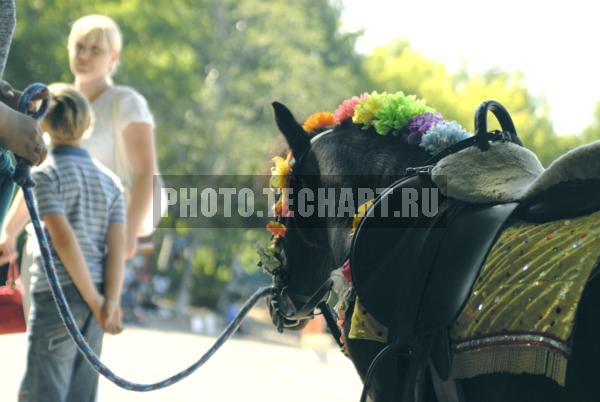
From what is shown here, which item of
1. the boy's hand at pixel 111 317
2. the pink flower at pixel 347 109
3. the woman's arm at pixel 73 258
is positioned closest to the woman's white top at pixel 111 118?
the woman's arm at pixel 73 258

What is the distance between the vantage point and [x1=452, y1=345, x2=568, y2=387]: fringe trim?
9.68 ft

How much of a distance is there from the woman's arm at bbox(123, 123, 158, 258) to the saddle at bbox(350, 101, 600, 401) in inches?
99.8

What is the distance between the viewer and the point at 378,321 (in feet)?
11.9

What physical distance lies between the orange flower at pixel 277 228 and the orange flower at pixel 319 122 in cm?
41

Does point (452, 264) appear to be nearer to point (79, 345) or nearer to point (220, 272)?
point (79, 345)

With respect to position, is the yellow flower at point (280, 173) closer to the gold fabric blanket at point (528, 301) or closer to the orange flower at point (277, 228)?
the orange flower at point (277, 228)

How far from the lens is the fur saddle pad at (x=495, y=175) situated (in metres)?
3.26

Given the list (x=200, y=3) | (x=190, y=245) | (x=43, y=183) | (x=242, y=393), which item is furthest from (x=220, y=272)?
(x=43, y=183)

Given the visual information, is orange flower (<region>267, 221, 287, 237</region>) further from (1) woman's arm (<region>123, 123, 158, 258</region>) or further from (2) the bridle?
(1) woman's arm (<region>123, 123, 158, 258</region>)

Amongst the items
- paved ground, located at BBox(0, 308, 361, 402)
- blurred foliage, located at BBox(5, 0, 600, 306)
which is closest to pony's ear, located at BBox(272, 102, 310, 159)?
paved ground, located at BBox(0, 308, 361, 402)

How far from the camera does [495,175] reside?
3572 millimetres

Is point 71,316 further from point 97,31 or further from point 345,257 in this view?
point 97,31

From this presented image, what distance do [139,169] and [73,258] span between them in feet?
3.45

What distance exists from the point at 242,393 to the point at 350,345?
28.6ft
